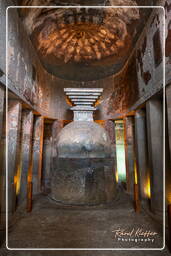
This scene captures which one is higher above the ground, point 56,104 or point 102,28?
point 102,28

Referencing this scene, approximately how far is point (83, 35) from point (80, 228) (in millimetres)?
8120

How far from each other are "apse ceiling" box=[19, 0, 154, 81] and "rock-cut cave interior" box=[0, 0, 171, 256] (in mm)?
49

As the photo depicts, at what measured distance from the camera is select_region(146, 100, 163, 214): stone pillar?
4.14 metres

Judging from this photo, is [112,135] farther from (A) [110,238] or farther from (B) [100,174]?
(A) [110,238]

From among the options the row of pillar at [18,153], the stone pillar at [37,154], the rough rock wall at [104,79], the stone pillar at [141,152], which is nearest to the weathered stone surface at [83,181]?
the row of pillar at [18,153]

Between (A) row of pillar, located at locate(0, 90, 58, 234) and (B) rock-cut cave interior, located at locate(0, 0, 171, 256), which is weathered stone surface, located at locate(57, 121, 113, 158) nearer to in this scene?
(B) rock-cut cave interior, located at locate(0, 0, 171, 256)

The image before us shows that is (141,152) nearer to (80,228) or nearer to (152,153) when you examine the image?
(152,153)

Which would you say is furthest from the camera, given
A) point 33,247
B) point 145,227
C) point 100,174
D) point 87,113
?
point 87,113

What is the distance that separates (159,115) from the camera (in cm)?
438

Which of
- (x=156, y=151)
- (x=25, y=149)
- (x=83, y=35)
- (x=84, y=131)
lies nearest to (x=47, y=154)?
(x=25, y=149)

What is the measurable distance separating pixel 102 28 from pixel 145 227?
25.0 ft

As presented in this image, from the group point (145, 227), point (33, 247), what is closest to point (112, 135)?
point (145, 227)

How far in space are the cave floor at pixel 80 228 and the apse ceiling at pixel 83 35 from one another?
5.95 metres

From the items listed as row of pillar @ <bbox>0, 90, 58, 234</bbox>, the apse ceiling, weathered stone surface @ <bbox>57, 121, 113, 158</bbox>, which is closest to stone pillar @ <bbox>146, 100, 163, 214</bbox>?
weathered stone surface @ <bbox>57, 121, 113, 158</bbox>
